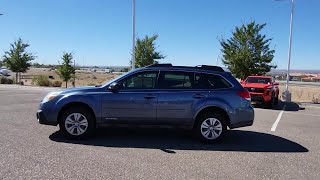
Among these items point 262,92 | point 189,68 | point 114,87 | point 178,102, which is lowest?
point 262,92

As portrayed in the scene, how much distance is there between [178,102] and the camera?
311 inches

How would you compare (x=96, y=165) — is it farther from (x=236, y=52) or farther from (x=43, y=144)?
(x=236, y=52)

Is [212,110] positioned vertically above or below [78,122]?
above

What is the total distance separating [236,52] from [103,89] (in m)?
17.6

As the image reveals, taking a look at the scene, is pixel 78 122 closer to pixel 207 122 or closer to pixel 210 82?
pixel 207 122

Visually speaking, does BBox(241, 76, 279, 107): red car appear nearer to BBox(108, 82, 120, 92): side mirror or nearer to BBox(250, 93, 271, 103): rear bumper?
BBox(250, 93, 271, 103): rear bumper

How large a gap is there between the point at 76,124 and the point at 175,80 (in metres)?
2.37

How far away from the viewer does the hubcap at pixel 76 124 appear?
7.91m

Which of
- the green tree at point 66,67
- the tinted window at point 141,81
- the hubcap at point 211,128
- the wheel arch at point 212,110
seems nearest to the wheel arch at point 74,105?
the tinted window at point 141,81

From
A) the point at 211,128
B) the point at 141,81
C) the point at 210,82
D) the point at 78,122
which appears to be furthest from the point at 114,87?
the point at 211,128

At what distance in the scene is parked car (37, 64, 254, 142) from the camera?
7879mm

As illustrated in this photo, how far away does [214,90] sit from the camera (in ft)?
26.4

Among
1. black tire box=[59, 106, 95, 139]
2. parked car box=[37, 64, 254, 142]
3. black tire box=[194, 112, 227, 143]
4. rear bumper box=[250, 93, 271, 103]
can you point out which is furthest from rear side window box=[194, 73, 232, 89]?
rear bumper box=[250, 93, 271, 103]

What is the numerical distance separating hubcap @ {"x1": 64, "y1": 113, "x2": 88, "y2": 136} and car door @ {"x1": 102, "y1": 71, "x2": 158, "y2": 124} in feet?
1.49
